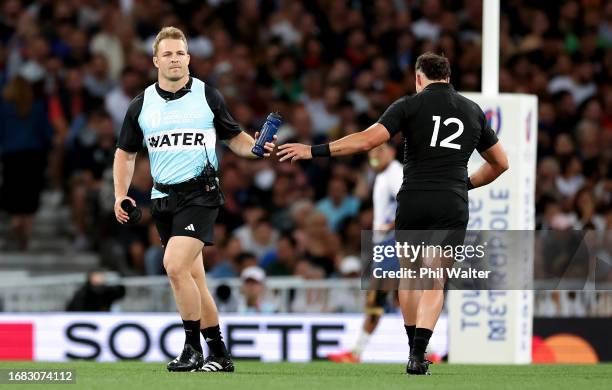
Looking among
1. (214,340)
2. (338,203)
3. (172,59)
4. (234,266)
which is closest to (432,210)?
(214,340)

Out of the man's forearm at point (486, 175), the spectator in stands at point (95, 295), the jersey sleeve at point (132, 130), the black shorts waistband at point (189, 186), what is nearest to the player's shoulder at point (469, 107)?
the man's forearm at point (486, 175)

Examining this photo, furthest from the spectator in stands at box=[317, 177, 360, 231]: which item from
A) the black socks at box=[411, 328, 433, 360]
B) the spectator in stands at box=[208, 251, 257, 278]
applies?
the black socks at box=[411, 328, 433, 360]

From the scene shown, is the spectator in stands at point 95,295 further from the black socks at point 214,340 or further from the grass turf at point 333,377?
the black socks at point 214,340

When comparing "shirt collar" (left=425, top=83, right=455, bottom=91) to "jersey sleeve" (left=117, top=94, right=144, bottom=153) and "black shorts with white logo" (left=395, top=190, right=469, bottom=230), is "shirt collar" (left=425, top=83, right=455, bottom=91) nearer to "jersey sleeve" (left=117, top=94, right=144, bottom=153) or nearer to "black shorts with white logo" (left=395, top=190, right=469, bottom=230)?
"black shorts with white logo" (left=395, top=190, right=469, bottom=230)

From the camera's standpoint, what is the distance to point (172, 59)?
36.6ft

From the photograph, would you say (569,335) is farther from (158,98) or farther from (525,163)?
(158,98)

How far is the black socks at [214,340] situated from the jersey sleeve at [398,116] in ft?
6.57

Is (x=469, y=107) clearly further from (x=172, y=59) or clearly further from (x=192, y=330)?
(x=192, y=330)

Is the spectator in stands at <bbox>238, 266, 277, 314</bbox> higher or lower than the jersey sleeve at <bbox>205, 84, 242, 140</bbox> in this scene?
lower

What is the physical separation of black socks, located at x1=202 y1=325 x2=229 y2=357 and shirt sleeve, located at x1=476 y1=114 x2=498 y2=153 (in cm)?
239

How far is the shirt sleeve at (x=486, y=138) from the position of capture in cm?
1122

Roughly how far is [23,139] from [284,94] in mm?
3604

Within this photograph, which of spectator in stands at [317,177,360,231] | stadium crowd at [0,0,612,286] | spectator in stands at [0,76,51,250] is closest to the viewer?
stadium crowd at [0,0,612,286]

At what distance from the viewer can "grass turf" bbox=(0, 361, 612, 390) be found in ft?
33.5
